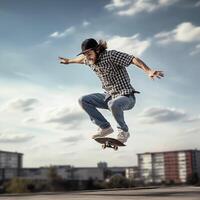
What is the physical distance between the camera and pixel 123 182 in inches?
4503

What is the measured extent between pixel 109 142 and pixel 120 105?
4.28ft

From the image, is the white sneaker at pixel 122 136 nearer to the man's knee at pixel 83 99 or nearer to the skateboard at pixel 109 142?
the skateboard at pixel 109 142

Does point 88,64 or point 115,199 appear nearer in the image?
point 115,199

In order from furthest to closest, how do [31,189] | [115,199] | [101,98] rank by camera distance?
1. [31,189]
2. [101,98]
3. [115,199]

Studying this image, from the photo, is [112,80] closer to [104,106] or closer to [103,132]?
[104,106]

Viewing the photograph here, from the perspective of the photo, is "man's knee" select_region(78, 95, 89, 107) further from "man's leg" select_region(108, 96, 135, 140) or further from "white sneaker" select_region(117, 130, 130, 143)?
"white sneaker" select_region(117, 130, 130, 143)

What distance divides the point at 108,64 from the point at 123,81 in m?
0.52

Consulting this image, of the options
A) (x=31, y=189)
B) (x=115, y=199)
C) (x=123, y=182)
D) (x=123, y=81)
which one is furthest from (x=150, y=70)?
(x=31, y=189)

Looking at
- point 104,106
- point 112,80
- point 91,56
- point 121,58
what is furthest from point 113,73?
point 104,106

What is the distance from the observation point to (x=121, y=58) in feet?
29.7

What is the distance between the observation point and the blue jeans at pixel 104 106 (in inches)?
362

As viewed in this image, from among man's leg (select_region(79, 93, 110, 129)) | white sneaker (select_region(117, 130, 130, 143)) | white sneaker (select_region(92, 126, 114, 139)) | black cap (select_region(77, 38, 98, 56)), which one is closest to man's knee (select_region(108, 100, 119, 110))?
man's leg (select_region(79, 93, 110, 129))

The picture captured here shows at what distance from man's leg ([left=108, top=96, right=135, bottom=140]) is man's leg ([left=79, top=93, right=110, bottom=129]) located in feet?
2.06

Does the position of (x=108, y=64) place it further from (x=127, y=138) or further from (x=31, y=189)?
(x=31, y=189)
